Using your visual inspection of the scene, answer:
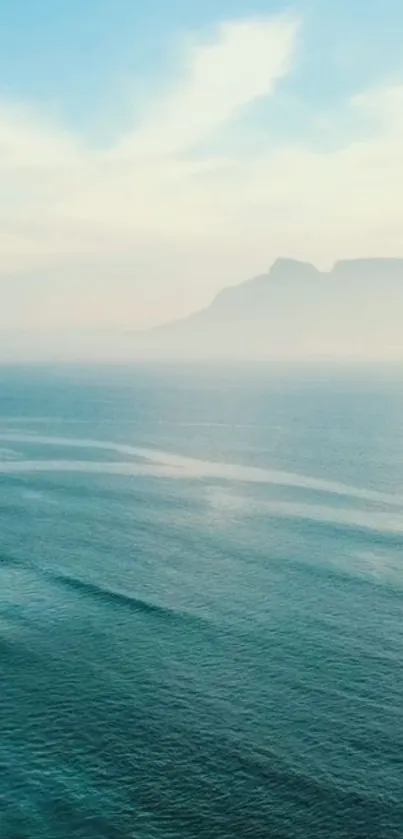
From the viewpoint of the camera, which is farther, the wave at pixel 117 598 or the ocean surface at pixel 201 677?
the wave at pixel 117 598

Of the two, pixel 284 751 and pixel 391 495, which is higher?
pixel 391 495

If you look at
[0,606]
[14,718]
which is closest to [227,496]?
[0,606]

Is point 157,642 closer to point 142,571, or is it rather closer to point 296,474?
point 142,571

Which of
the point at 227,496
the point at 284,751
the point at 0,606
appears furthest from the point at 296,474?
the point at 284,751

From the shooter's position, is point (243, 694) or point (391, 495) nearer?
point (243, 694)

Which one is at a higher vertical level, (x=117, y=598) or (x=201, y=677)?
(x=117, y=598)

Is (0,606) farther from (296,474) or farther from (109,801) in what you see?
(296,474)

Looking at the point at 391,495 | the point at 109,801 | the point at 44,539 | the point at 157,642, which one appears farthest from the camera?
the point at 391,495

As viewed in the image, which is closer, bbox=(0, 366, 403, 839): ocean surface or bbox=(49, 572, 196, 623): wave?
bbox=(0, 366, 403, 839): ocean surface

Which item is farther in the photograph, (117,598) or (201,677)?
(117,598)

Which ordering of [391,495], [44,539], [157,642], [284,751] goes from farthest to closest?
[391,495] < [44,539] < [157,642] < [284,751]
